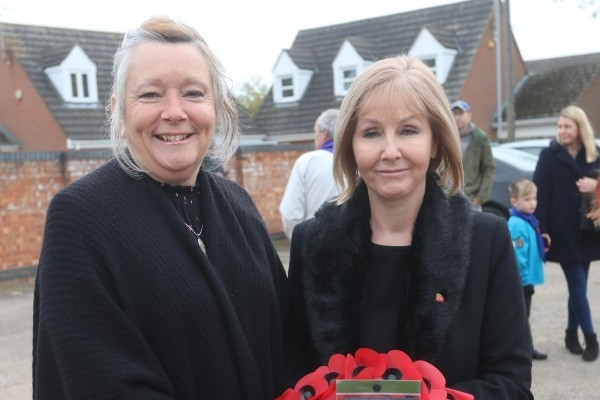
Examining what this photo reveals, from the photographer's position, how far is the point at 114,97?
2.15 meters

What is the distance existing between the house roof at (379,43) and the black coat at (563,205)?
1822 centimetres

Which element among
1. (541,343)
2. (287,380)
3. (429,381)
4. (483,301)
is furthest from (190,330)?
(541,343)

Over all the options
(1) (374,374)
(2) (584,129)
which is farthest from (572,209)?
(1) (374,374)

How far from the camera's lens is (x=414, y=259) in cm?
215

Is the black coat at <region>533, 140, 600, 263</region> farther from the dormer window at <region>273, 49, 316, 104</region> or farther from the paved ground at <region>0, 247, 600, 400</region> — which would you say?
the dormer window at <region>273, 49, 316, 104</region>

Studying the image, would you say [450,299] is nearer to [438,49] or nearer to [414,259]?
[414,259]

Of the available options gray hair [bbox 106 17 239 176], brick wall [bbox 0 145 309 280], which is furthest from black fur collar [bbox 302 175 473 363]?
brick wall [bbox 0 145 309 280]

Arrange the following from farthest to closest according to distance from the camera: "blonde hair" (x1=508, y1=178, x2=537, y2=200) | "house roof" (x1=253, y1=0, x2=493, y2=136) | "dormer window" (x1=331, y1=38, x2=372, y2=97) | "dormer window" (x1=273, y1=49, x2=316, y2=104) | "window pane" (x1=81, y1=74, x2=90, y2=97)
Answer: "dormer window" (x1=273, y1=49, x2=316, y2=104), "dormer window" (x1=331, y1=38, x2=372, y2=97), "house roof" (x1=253, y1=0, x2=493, y2=136), "window pane" (x1=81, y1=74, x2=90, y2=97), "blonde hair" (x1=508, y1=178, x2=537, y2=200)

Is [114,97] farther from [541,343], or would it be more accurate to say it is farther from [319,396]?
[541,343]

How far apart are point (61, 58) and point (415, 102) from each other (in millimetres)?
22637

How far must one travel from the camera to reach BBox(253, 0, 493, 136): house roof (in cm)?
2445

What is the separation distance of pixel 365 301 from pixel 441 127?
1.98 feet

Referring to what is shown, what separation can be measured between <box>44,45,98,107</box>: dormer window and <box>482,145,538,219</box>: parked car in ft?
51.3

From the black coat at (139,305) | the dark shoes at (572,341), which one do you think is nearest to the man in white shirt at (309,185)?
the dark shoes at (572,341)
